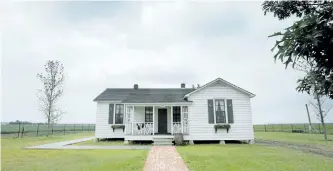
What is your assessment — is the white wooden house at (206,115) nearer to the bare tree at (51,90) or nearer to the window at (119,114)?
the window at (119,114)

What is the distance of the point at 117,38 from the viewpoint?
1577cm

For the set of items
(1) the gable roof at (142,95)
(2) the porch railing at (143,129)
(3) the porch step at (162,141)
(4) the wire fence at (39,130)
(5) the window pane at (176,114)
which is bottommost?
(4) the wire fence at (39,130)

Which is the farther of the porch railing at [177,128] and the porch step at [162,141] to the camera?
the porch railing at [177,128]

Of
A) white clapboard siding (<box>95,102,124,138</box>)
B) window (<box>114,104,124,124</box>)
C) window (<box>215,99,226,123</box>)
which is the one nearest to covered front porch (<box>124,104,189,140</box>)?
window (<box>114,104,124,124</box>)

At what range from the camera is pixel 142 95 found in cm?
1599

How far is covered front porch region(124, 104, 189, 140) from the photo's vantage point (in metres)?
14.0

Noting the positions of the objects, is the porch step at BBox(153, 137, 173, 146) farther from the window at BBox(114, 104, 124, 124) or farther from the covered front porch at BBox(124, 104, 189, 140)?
the window at BBox(114, 104, 124, 124)

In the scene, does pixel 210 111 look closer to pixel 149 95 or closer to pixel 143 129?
pixel 143 129

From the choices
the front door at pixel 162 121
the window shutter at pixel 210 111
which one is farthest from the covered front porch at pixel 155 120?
the window shutter at pixel 210 111

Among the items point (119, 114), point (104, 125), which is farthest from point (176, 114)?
point (104, 125)

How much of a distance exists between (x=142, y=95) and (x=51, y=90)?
1294 cm

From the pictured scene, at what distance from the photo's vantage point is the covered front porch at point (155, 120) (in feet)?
46.0

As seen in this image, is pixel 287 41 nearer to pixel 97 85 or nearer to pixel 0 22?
pixel 0 22

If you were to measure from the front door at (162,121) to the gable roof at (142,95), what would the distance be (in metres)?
1.26
